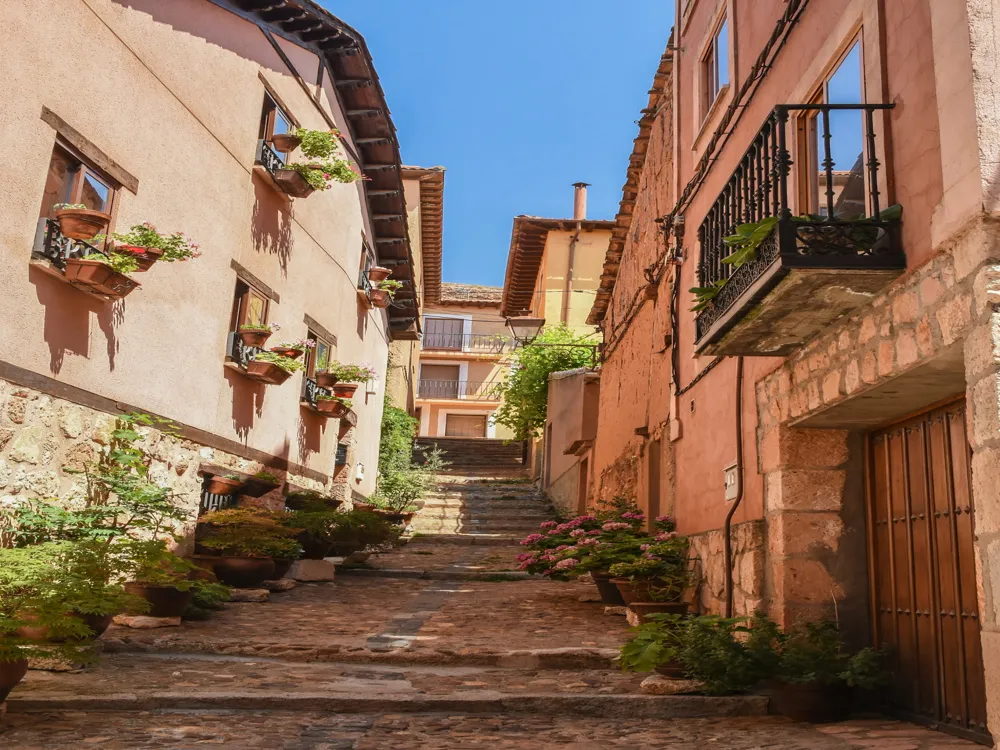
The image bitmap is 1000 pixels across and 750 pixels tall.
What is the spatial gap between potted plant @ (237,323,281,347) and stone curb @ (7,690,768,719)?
575cm

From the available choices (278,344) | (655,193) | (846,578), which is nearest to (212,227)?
(278,344)

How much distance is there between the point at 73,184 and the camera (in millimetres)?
7301

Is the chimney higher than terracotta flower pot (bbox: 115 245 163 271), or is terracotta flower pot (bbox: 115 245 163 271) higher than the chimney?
the chimney

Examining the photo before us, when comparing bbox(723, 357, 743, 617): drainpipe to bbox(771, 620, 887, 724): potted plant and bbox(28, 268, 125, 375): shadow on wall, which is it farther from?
bbox(28, 268, 125, 375): shadow on wall

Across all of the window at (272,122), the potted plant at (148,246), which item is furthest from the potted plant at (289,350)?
the potted plant at (148,246)

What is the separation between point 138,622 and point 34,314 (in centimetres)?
262

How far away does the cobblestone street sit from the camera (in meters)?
4.58

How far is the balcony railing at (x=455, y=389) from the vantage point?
38062 millimetres

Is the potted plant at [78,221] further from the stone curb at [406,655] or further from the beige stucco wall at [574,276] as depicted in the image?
the beige stucco wall at [574,276]

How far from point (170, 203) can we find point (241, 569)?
3.82m

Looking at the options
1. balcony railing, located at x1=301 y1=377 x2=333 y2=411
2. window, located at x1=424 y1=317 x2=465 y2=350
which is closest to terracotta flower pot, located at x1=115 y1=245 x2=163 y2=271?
balcony railing, located at x1=301 y1=377 x2=333 y2=411

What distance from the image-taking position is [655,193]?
11383mm

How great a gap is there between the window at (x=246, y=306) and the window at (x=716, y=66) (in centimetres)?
545

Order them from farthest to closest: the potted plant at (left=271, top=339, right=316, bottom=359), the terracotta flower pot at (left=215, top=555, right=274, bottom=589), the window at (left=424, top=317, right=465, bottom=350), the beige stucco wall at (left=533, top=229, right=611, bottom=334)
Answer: the window at (left=424, top=317, right=465, bottom=350)
the beige stucco wall at (left=533, top=229, right=611, bottom=334)
the potted plant at (left=271, top=339, right=316, bottom=359)
the terracotta flower pot at (left=215, top=555, right=274, bottom=589)
